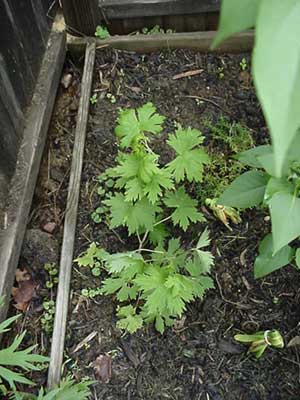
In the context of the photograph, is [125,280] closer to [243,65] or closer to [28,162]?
[28,162]

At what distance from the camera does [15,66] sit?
82.0 inches

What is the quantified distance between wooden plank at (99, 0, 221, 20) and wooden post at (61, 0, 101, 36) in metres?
0.05

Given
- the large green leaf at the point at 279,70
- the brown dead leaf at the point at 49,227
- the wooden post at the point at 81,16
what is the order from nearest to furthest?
the large green leaf at the point at 279,70 < the brown dead leaf at the point at 49,227 < the wooden post at the point at 81,16

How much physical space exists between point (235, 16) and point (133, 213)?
4.73ft

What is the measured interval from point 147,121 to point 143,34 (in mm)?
788

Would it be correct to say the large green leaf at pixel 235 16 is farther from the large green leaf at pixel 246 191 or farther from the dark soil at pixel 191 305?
the dark soil at pixel 191 305

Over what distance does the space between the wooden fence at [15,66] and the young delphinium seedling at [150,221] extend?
1.37 ft

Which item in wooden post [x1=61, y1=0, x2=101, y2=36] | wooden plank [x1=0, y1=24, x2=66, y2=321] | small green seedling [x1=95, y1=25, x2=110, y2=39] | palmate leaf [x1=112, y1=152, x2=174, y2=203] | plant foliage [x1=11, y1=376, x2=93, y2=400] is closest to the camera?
plant foliage [x1=11, y1=376, x2=93, y2=400]

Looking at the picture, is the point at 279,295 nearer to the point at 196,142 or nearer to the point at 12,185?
the point at 196,142

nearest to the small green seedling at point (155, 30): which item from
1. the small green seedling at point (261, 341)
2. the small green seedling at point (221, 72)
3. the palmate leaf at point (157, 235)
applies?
the small green seedling at point (221, 72)

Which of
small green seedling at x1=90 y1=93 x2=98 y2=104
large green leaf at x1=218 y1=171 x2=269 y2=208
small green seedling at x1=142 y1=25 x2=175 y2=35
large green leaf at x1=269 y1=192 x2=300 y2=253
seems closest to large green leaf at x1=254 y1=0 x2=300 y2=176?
large green leaf at x1=269 y1=192 x2=300 y2=253

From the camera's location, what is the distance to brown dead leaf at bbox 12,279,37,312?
82.8 inches

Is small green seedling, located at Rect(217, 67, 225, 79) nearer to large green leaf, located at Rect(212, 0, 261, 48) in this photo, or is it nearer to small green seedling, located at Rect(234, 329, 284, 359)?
small green seedling, located at Rect(234, 329, 284, 359)

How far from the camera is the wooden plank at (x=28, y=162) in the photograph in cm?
203
